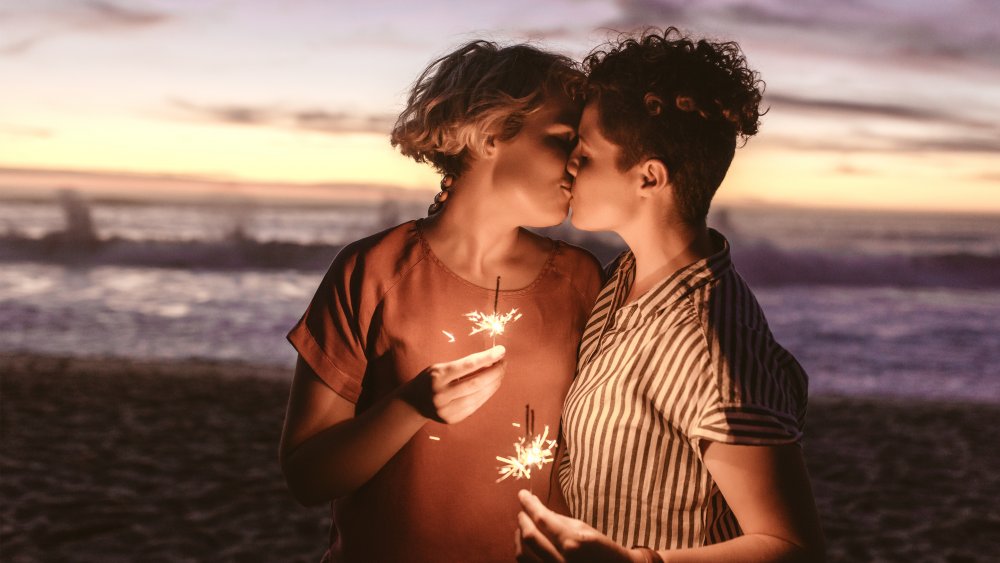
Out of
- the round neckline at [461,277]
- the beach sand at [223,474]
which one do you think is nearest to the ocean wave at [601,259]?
the beach sand at [223,474]

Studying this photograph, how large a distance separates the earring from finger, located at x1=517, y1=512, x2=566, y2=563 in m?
1.13

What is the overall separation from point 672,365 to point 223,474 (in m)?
7.22

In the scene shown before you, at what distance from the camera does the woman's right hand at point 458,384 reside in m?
1.98

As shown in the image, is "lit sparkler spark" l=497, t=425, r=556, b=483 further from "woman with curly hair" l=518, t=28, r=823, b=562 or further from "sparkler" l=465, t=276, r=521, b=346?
"sparkler" l=465, t=276, r=521, b=346

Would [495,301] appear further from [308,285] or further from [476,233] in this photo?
[308,285]

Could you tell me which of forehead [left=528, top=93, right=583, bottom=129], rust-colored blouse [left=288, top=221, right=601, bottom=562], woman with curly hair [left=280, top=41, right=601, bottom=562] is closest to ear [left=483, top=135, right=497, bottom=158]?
woman with curly hair [left=280, top=41, right=601, bottom=562]

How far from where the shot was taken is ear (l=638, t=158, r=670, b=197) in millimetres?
2162

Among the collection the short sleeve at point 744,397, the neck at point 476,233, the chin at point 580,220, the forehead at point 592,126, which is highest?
the forehead at point 592,126

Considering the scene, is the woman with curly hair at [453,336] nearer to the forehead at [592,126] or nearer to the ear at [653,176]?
the forehead at [592,126]

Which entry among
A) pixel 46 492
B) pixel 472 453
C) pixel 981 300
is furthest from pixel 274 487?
pixel 981 300

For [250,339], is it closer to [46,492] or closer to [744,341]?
[46,492]

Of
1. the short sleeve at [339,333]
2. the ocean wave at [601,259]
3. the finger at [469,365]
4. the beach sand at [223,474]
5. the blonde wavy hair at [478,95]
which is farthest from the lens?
the ocean wave at [601,259]

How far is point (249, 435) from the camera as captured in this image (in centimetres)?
946

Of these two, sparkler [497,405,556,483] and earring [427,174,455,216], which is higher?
earring [427,174,455,216]
